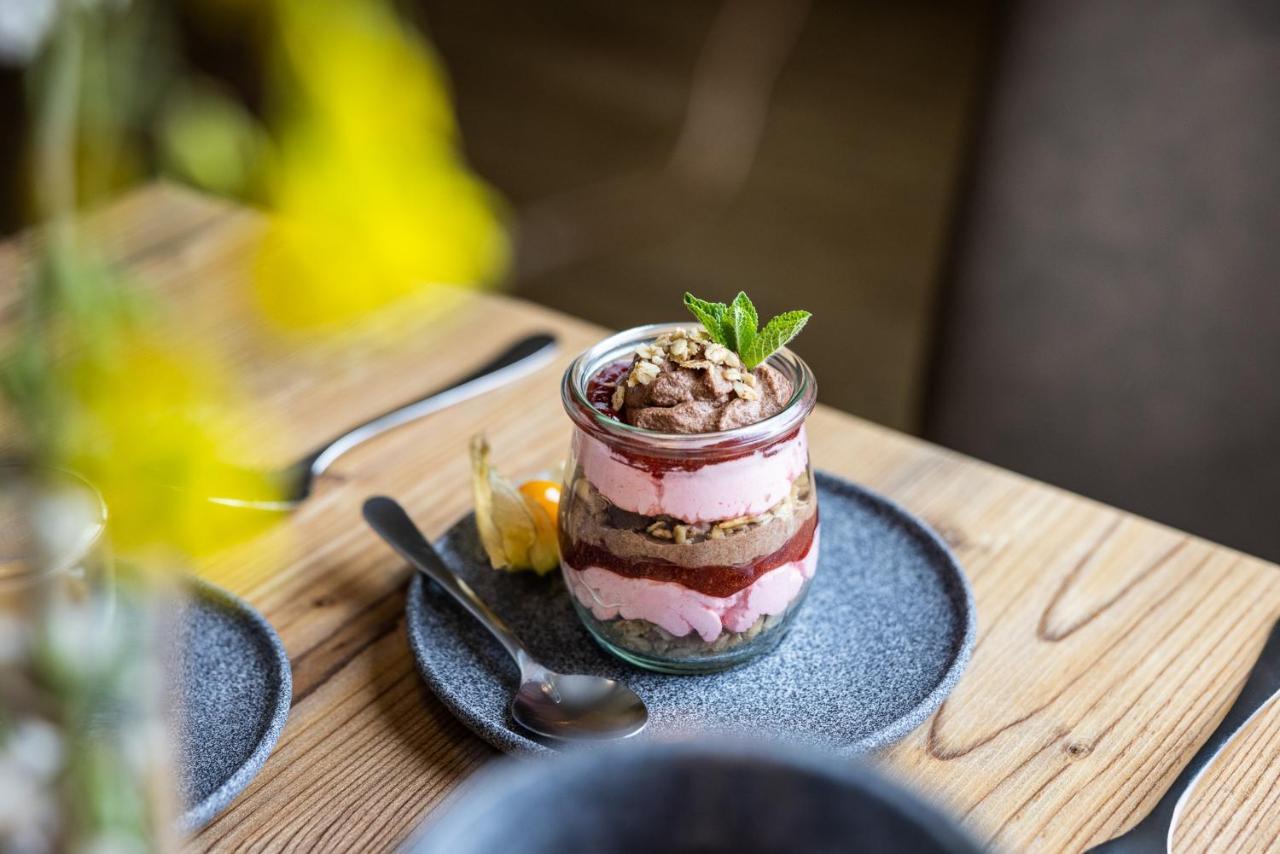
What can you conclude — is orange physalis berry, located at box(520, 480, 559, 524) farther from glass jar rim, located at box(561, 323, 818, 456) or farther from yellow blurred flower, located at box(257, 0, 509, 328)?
yellow blurred flower, located at box(257, 0, 509, 328)

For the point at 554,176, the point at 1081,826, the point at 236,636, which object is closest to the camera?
the point at 1081,826

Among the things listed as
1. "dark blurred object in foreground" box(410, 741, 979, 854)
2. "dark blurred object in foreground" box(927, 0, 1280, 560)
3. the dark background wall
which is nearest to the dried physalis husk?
"dark blurred object in foreground" box(410, 741, 979, 854)

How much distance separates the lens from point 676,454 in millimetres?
555

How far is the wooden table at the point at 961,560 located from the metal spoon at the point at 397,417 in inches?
0.4

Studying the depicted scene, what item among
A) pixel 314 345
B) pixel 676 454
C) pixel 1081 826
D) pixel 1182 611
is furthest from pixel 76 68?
pixel 314 345

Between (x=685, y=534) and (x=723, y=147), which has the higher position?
(x=685, y=534)

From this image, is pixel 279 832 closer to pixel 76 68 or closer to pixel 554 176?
pixel 76 68

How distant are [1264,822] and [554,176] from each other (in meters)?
2.54

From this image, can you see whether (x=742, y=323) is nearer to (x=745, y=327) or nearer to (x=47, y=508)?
(x=745, y=327)

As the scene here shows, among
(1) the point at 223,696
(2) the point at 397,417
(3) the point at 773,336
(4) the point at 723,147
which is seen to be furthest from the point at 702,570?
(4) the point at 723,147

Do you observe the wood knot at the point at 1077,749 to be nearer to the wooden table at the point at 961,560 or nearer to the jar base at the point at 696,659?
the wooden table at the point at 961,560

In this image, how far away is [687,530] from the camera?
0.57 m

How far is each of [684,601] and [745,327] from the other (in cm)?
13

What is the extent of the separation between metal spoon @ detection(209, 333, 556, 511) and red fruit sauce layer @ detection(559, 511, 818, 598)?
10.2 inches
